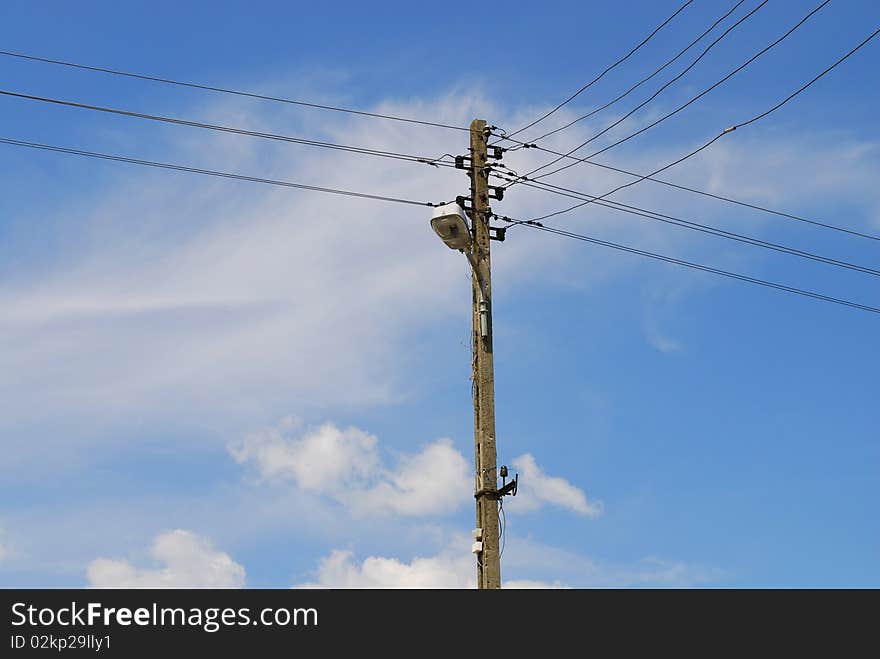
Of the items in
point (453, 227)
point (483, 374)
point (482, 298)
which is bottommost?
point (483, 374)

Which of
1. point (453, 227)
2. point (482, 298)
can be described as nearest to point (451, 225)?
point (453, 227)

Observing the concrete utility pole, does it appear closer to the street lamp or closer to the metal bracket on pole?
the metal bracket on pole

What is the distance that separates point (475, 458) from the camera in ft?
54.4

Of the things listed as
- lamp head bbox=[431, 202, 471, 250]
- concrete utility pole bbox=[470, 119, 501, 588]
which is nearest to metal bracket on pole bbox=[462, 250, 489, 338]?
concrete utility pole bbox=[470, 119, 501, 588]

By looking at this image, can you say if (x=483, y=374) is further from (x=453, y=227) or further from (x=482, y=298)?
(x=453, y=227)

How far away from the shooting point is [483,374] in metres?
17.0

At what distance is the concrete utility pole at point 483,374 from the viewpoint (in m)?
16.0

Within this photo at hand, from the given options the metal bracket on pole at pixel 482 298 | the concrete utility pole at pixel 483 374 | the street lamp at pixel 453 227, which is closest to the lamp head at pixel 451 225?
the street lamp at pixel 453 227

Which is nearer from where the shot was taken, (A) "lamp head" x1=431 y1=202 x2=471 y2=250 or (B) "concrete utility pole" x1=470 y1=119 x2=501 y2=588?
(B) "concrete utility pole" x1=470 y1=119 x2=501 y2=588

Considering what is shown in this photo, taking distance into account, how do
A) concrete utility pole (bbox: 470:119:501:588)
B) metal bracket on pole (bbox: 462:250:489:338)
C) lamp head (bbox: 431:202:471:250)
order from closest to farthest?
concrete utility pole (bbox: 470:119:501:588) → lamp head (bbox: 431:202:471:250) → metal bracket on pole (bbox: 462:250:489:338)

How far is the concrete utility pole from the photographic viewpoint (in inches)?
632
